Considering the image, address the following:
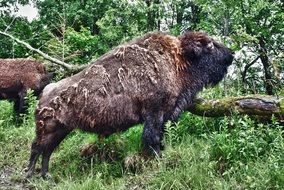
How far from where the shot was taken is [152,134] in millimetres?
6926

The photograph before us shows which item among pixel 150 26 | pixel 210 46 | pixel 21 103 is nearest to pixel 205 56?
pixel 210 46

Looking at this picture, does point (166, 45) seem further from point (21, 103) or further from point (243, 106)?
point (21, 103)

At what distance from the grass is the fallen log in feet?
0.49

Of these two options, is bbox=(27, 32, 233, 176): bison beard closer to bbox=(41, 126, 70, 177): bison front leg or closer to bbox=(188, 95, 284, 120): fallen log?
bbox=(41, 126, 70, 177): bison front leg

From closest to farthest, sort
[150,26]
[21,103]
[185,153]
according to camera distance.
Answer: [185,153] < [21,103] < [150,26]

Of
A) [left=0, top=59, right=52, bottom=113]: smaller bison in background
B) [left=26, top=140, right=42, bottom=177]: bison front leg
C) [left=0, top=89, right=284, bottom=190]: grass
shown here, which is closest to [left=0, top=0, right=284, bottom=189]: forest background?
[left=0, top=89, right=284, bottom=190]: grass

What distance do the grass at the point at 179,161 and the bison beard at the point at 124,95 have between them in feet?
1.20

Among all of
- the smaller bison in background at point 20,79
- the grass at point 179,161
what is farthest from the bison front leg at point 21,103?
the grass at point 179,161

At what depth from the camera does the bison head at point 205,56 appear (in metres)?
7.52

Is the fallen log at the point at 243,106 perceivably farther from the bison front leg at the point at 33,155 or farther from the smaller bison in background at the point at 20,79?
the smaller bison in background at the point at 20,79

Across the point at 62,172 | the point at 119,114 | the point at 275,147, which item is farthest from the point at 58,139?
the point at 275,147

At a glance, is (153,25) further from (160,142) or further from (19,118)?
(160,142)

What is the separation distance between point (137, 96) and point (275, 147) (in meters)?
2.10

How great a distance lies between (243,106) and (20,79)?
573cm
